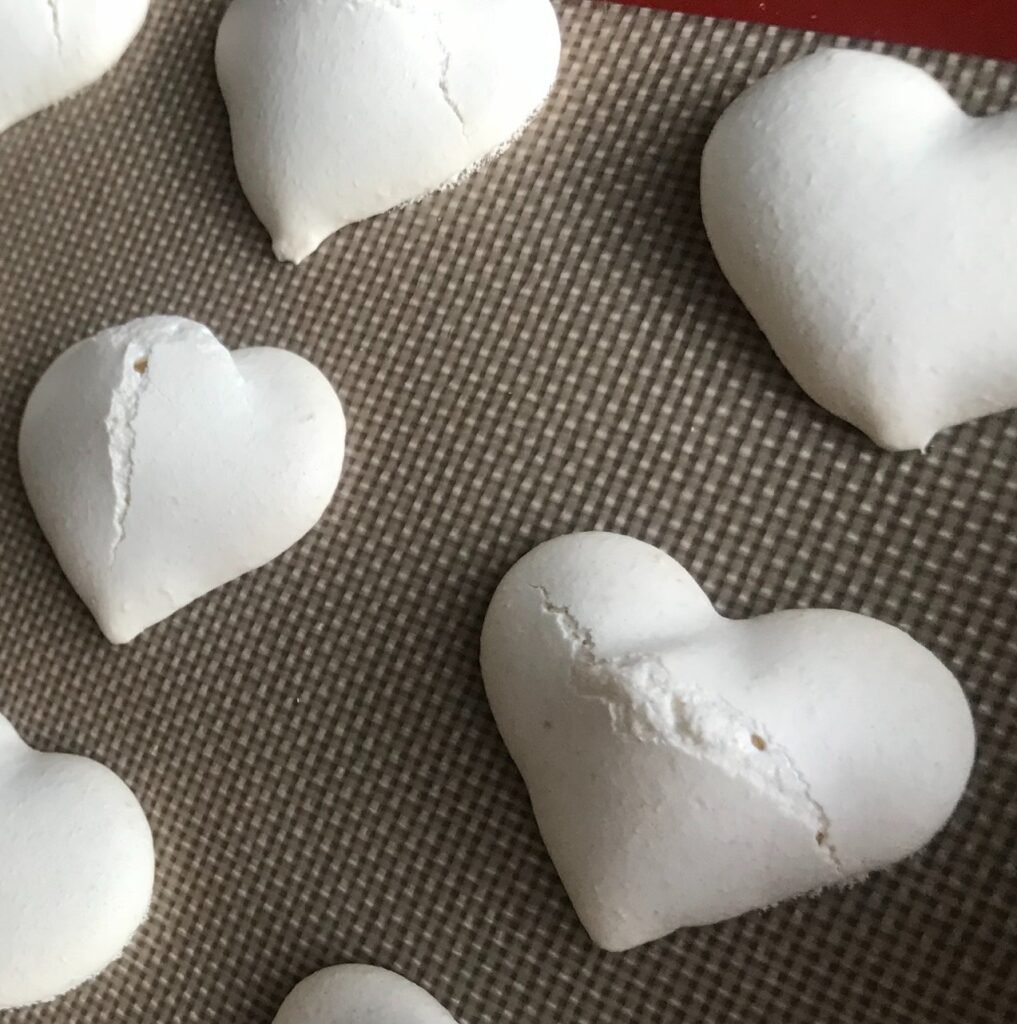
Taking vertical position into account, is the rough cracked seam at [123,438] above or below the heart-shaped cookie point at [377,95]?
below

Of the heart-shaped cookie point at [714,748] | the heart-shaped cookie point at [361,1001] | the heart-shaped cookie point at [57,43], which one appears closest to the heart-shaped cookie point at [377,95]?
the heart-shaped cookie point at [57,43]

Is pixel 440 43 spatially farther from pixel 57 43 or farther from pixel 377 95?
pixel 57 43

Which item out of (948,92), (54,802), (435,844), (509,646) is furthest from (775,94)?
(54,802)

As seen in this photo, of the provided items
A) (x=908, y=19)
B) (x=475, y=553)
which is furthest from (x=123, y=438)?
(x=908, y=19)

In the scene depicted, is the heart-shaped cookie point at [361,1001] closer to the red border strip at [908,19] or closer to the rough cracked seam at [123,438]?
the rough cracked seam at [123,438]

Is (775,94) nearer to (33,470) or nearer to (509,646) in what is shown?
(509,646)

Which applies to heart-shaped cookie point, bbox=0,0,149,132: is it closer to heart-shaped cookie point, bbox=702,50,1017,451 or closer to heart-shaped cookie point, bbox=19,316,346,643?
heart-shaped cookie point, bbox=19,316,346,643
